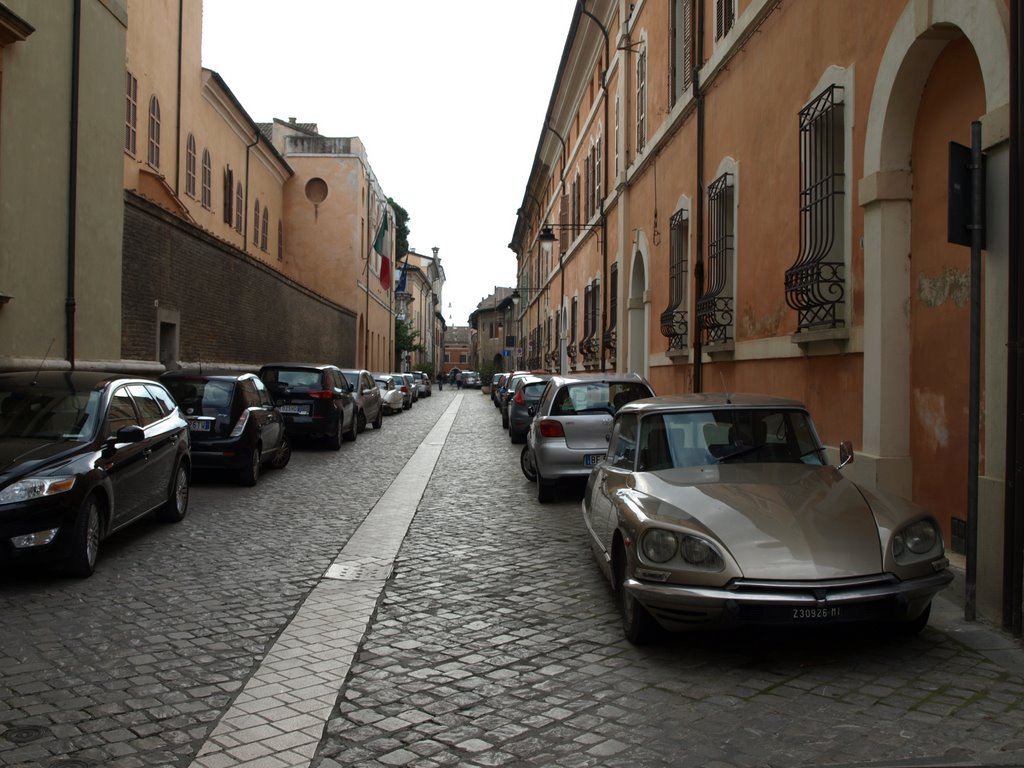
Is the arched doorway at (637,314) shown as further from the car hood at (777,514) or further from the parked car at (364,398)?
the car hood at (777,514)

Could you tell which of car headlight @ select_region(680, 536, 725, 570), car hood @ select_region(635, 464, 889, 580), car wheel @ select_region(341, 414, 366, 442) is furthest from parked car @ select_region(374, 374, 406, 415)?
car headlight @ select_region(680, 536, 725, 570)

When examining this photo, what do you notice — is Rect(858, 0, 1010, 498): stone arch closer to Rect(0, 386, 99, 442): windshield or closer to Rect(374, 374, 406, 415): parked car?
Rect(0, 386, 99, 442): windshield

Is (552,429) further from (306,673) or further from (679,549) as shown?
(306,673)

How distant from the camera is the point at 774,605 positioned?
14.4 ft

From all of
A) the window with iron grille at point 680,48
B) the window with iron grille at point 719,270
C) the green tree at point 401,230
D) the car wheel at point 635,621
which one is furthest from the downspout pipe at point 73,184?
the green tree at point 401,230

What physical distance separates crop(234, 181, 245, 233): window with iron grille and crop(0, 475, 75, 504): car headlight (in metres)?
28.5

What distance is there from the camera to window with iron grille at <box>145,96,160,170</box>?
77.9ft

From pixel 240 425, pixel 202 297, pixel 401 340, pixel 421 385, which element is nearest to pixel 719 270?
pixel 240 425

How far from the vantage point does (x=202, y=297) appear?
65.9 feet

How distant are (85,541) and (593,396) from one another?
6.04 m

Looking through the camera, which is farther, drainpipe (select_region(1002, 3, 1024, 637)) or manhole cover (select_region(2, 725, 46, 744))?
drainpipe (select_region(1002, 3, 1024, 637))

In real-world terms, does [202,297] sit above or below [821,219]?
above

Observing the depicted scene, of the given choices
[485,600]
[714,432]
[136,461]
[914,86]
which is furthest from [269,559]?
[914,86]

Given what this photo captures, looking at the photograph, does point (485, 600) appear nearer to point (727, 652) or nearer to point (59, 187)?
point (727, 652)
